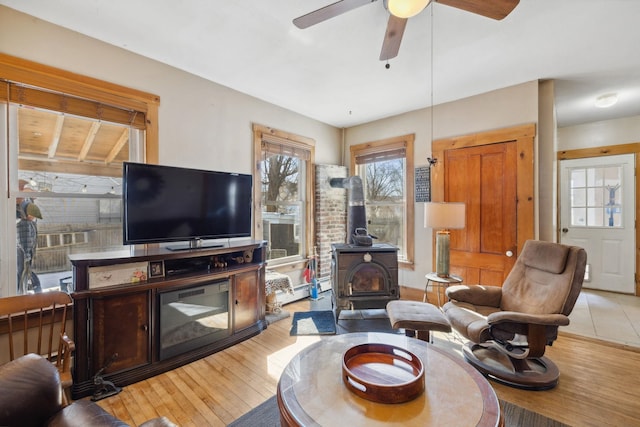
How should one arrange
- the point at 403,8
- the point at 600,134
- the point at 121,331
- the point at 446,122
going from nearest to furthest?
the point at 403,8 → the point at 121,331 → the point at 446,122 → the point at 600,134

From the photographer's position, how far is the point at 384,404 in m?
1.21

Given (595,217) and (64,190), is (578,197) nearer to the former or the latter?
(595,217)

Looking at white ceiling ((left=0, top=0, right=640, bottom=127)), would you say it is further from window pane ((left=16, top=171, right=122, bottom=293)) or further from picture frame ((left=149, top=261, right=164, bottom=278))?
picture frame ((left=149, top=261, right=164, bottom=278))

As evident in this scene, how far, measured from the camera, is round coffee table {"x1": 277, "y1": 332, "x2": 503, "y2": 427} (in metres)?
1.12

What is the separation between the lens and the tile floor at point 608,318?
2.86m

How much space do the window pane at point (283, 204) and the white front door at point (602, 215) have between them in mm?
4428

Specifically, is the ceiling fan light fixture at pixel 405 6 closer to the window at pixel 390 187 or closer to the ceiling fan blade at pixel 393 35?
the ceiling fan blade at pixel 393 35

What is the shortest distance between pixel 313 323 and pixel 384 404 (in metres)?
2.11

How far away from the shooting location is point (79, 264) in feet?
6.46

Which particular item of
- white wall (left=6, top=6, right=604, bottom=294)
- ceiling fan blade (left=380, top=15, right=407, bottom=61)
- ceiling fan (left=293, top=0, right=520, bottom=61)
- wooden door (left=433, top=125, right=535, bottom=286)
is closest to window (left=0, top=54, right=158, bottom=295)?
white wall (left=6, top=6, right=604, bottom=294)

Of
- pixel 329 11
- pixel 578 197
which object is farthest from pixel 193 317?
pixel 578 197

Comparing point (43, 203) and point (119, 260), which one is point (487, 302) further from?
point (43, 203)

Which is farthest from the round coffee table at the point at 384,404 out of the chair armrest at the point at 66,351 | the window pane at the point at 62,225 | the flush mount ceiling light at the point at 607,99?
the flush mount ceiling light at the point at 607,99

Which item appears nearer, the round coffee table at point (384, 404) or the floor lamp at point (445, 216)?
the round coffee table at point (384, 404)
